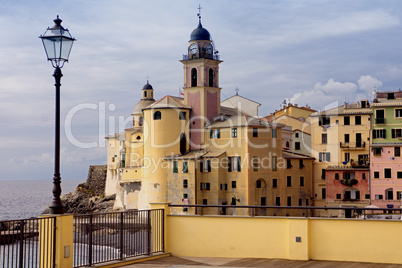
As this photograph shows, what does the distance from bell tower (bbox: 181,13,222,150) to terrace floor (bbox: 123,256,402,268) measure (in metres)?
51.3

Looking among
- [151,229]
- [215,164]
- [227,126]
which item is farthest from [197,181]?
[151,229]

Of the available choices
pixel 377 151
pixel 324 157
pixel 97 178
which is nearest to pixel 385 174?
pixel 377 151

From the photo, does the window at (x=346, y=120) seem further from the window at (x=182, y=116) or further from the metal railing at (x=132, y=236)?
the metal railing at (x=132, y=236)

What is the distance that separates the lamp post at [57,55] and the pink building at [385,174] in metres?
52.8

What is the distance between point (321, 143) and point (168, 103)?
1932cm

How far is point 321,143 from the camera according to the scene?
6956 cm

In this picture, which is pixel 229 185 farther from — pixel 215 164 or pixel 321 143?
pixel 321 143

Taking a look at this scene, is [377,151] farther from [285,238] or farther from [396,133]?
[285,238]

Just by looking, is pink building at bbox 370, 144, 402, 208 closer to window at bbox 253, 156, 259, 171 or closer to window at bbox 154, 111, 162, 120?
window at bbox 253, 156, 259, 171

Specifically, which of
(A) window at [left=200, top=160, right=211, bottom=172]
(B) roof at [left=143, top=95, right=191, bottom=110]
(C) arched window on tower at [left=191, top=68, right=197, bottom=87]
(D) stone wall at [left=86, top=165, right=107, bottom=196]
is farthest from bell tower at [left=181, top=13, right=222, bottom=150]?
(D) stone wall at [left=86, top=165, right=107, bottom=196]

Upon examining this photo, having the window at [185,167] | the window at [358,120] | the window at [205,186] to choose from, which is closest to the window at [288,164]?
the window at [358,120]

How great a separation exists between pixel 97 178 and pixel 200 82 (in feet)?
163

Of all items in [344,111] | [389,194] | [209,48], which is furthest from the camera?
[209,48]

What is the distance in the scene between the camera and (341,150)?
6712 centimetres
